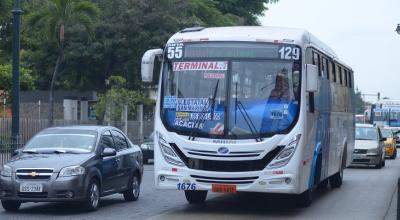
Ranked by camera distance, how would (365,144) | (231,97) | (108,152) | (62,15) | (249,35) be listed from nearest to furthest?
(231,97) < (249,35) < (108,152) < (365,144) < (62,15)

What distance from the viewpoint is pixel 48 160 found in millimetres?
14328

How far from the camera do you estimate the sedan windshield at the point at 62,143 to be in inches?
595

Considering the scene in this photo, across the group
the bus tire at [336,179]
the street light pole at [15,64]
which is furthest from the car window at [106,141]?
the bus tire at [336,179]

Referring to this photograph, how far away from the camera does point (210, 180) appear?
14.2 m

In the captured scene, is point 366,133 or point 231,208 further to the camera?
point 366,133

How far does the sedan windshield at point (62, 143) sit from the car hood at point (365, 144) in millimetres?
17194

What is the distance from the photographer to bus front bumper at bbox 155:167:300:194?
14.1m

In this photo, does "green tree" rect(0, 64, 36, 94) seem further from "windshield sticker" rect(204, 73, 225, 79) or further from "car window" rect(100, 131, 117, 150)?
"windshield sticker" rect(204, 73, 225, 79)

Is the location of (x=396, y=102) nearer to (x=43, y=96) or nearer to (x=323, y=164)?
(x=43, y=96)

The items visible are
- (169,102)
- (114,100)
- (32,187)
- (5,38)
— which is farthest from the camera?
(5,38)

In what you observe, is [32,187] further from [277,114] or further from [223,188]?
[277,114]

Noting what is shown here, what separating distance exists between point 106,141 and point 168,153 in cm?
192

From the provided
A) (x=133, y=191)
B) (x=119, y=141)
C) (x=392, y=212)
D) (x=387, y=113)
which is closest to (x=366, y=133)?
(x=392, y=212)

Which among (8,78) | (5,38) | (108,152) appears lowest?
(108,152)
